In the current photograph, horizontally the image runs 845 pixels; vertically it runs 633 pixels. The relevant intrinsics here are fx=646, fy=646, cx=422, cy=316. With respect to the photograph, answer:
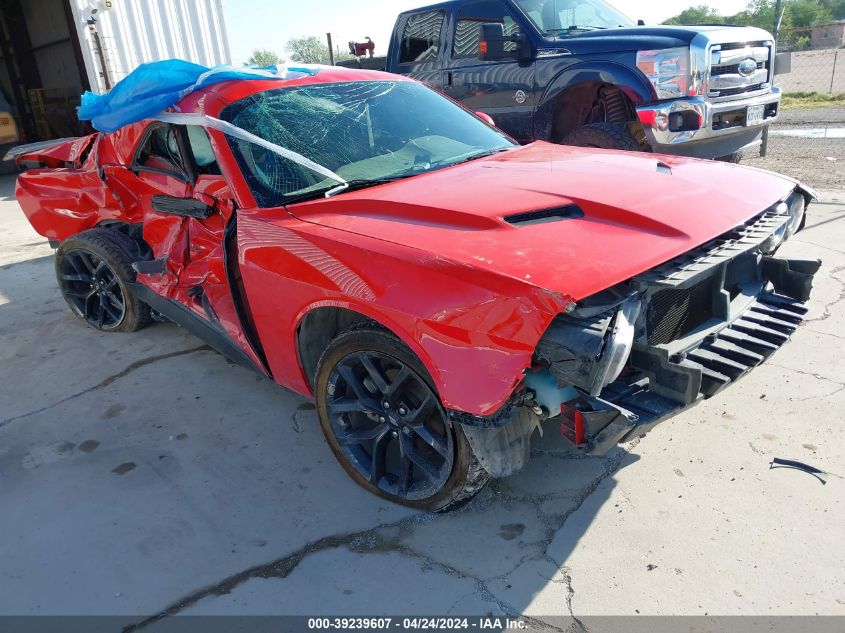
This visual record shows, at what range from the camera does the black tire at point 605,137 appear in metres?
5.72

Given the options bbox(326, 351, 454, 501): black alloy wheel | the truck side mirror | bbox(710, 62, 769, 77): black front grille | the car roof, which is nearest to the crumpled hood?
bbox(326, 351, 454, 501): black alloy wheel

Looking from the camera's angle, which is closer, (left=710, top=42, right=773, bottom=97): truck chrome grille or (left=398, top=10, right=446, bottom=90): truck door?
(left=710, top=42, right=773, bottom=97): truck chrome grille

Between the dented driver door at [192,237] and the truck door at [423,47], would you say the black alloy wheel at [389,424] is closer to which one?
the dented driver door at [192,237]

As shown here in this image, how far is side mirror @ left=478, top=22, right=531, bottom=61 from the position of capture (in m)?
6.06

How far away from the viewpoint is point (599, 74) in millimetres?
5742

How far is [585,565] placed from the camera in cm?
235

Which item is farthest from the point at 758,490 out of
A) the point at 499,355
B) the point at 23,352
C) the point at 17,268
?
the point at 17,268

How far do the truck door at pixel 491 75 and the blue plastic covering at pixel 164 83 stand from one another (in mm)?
3218

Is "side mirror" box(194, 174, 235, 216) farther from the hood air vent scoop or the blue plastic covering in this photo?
the hood air vent scoop

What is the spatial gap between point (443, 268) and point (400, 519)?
3.69 feet

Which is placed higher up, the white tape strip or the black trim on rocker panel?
the white tape strip

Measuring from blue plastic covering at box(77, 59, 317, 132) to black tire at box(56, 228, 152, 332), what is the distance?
799 millimetres

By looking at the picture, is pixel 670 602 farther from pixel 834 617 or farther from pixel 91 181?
pixel 91 181

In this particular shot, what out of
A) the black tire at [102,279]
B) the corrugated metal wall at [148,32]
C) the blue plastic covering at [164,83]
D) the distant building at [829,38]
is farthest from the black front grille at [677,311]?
the distant building at [829,38]
